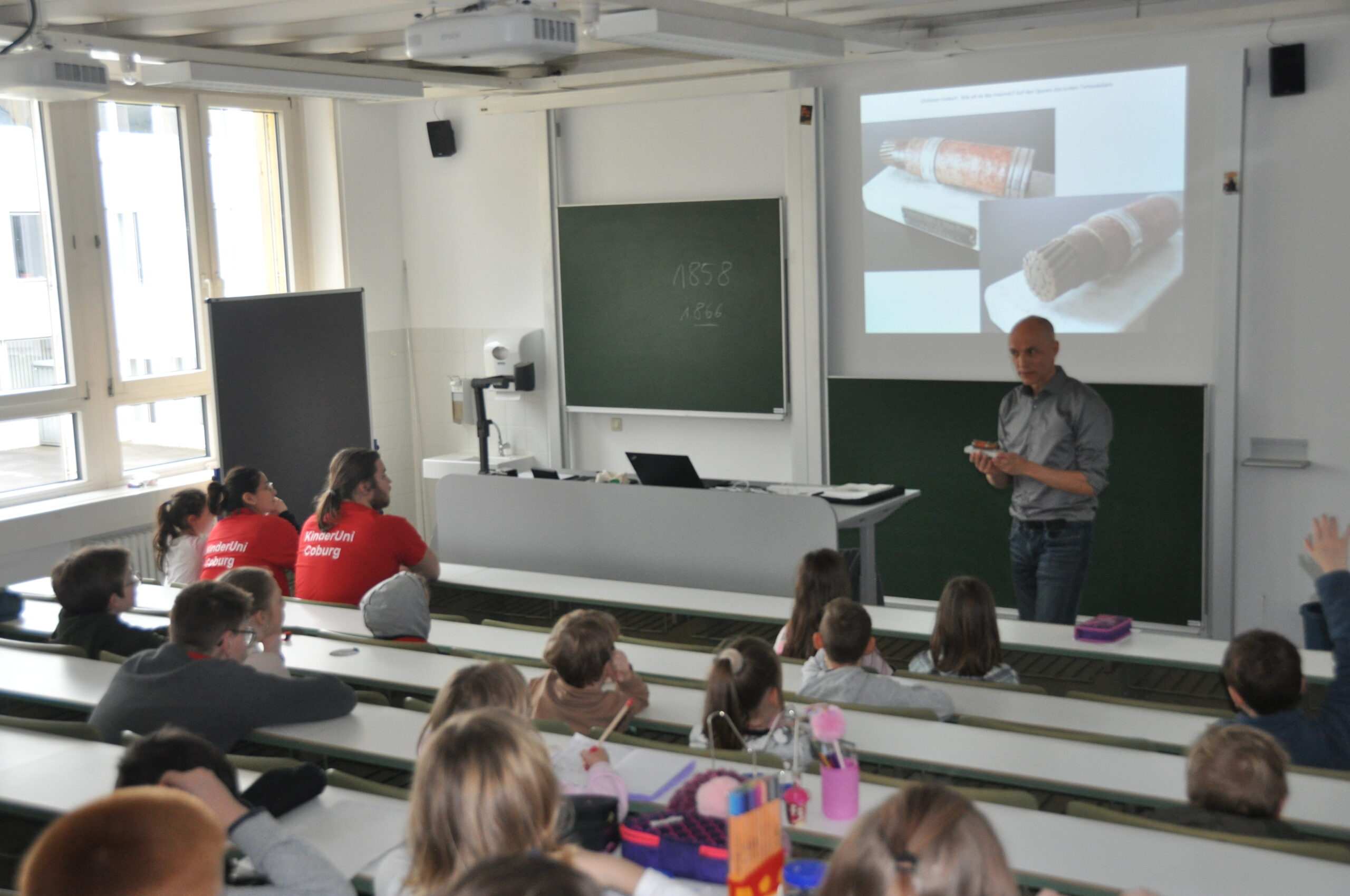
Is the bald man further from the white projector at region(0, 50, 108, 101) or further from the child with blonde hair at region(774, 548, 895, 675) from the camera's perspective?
the white projector at region(0, 50, 108, 101)

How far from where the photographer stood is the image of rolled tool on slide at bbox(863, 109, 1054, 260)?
6578 mm

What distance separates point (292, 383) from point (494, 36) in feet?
13.4

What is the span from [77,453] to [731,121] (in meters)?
4.24

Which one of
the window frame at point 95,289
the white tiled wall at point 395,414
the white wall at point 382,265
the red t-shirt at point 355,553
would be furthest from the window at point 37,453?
the red t-shirt at point 355,553

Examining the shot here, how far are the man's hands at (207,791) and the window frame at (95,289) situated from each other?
4.88 metres

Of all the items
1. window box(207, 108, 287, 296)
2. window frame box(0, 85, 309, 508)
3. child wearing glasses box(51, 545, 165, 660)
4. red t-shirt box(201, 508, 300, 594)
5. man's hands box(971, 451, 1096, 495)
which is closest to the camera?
child wearing glasses box(51, 545, 165, 660)

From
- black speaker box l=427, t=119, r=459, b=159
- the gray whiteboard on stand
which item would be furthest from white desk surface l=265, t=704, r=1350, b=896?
black speaker box l=427, t=119, r=459, b=159

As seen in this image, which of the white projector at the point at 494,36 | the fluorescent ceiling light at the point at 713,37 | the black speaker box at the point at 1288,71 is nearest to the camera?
the white projector at the point at 494,36

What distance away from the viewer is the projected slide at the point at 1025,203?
20.5ft

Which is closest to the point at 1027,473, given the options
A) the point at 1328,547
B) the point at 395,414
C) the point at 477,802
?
the point at 1328,547

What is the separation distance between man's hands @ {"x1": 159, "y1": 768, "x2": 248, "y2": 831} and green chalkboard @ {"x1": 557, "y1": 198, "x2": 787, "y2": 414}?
5.18 meters

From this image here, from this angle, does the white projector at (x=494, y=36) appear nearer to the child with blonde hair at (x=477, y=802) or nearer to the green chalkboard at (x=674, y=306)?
the child with blonde hair at (x=477, y=802)

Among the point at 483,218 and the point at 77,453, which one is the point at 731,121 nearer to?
the point at 483,218

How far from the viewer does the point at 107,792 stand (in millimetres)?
2977
